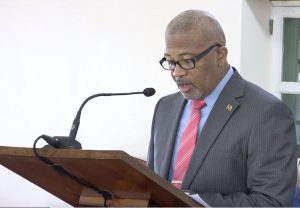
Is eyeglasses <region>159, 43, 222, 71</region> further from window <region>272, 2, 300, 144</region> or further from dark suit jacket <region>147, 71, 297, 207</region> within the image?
window <region>272, 2, 300, 144</region>

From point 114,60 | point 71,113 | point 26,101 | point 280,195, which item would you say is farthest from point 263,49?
point 280,195

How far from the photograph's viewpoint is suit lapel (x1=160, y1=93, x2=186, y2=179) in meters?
2.35

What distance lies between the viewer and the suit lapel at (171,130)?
92.6 inches

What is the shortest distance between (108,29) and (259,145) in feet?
7.48

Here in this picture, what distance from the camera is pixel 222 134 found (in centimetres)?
221

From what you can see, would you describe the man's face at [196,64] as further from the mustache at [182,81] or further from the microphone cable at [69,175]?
the microphone cable at [69,175]

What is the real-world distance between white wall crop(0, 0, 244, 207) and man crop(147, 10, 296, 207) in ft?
4.81

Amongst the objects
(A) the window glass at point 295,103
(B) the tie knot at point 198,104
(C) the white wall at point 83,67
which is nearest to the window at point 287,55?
(A) the window glass at point 295,103

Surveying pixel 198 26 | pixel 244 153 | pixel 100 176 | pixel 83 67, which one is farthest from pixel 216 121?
pixel 83 67

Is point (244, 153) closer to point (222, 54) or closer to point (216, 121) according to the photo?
point (216, 121)

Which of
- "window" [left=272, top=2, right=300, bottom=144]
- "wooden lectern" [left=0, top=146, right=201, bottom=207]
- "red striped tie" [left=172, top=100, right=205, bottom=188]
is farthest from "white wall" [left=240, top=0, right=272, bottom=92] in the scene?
"wooden lectern" [left=0, top=146, right=201, bottom=207]

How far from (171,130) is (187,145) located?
138 mm

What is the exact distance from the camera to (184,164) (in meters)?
2.28

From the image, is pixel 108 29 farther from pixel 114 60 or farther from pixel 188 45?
pixel 188 45
